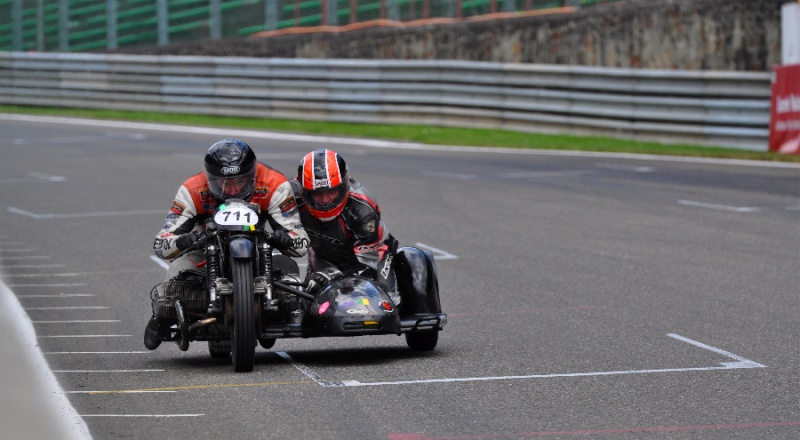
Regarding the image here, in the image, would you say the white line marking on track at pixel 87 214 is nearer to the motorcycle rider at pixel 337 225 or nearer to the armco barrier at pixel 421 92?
the motorcycle rider at pixel 337 225

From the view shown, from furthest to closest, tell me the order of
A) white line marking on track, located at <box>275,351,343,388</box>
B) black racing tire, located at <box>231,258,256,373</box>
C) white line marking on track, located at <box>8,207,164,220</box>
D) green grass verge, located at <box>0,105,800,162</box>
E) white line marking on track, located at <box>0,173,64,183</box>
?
1. green grass verge, located at <box>0,105,800,162</box>
2. white line marking on track, located at <box>0,173,64,183</box>
3. white line marking on track, located at <box>8,207,164,220</box>
4. black racing tire, located at <box>231,258,256,373</box>
5. white line marking on track, located at <box>275,351,343,388</box>

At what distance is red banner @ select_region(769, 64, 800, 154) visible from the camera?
2202 cm

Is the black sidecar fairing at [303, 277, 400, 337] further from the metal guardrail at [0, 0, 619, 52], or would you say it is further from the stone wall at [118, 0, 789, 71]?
the metal guardrail at [0, 0, 619, 52]

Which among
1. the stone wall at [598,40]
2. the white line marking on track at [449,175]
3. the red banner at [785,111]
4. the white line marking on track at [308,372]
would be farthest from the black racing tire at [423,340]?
the stone wall at [598,40]

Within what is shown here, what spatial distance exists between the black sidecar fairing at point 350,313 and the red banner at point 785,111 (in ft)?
50.6

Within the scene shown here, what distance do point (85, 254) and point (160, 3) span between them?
2131 centimetres

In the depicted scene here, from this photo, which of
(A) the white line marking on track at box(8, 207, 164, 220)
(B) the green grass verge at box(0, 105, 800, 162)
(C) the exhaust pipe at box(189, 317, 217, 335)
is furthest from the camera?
(B) the green grass verge at box(0, 105, 800, 162)

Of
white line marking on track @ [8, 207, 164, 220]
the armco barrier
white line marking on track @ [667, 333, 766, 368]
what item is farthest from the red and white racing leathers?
the armco barrier

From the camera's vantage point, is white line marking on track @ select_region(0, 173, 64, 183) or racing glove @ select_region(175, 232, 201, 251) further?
white line marking on track @ select_region(0, 173, 64, 183)

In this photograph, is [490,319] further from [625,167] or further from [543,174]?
[625,167]

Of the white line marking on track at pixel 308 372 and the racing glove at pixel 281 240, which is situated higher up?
the racing glove at pixel 281 240

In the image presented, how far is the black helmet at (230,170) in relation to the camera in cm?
803

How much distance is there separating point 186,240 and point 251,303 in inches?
26.6

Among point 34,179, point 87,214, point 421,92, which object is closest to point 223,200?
point 87,214
